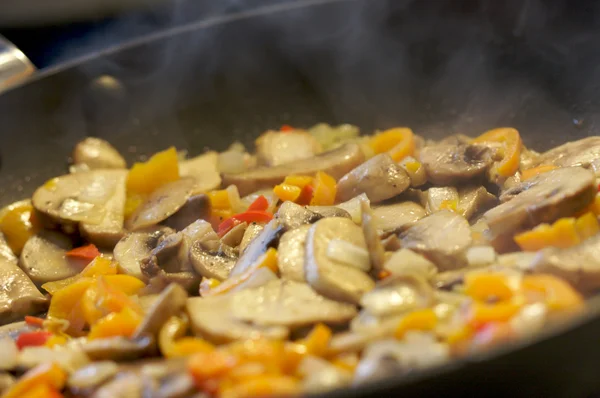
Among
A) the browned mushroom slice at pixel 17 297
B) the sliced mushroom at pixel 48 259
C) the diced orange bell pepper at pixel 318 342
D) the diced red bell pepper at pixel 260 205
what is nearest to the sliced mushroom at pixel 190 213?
the diced red bell pepper at pixel 260 205

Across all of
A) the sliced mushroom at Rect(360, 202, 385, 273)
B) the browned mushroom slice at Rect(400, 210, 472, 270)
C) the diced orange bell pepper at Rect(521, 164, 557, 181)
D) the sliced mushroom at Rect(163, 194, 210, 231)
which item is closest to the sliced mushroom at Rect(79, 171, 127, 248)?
the sliced mushroom at Rect(163, 194, 210, 231)

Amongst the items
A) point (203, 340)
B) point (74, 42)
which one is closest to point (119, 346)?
point (203, 340)

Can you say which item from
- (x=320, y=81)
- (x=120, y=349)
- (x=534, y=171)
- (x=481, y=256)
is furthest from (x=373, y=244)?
(x=320, y=81)

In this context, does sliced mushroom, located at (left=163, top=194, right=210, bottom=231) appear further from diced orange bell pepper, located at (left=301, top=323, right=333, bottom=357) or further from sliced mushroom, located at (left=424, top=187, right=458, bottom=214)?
diced orange bell pepper, located at (left=301, top=323, right=333, bottom=357)

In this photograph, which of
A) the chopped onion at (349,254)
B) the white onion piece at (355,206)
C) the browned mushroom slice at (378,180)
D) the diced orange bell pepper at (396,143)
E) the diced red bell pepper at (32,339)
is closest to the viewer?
the chopped onion at (349,254)

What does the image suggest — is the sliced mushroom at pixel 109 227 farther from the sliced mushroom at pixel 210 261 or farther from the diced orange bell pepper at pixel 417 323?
the diced orange bell pepper at pixel 417 323

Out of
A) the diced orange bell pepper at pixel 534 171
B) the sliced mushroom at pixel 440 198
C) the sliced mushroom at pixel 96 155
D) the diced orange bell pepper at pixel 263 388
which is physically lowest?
the diced orange bell pepper at pixel 263 388
